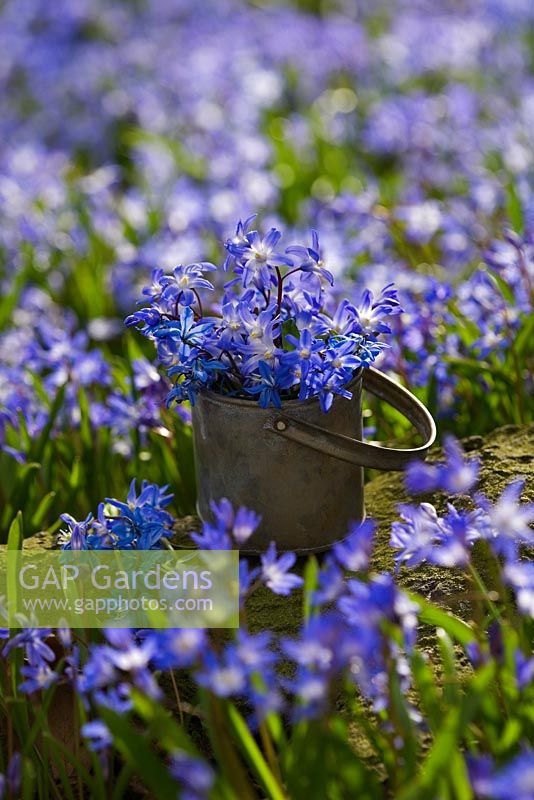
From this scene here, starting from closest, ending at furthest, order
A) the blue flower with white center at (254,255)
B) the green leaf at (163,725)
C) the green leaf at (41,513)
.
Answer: the green leaf at (163,725)
the blue flower with white center at (254,255)
the green leaf at (41,513)

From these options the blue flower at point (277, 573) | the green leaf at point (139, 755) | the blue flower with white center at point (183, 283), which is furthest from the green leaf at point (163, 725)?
the blue flower with white center at point (183, 283)

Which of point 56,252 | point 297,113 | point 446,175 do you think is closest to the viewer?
point 56,252

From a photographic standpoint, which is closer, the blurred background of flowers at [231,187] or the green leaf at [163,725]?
the green leaf at [163,725]

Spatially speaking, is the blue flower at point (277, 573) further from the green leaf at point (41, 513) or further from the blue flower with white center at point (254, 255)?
the green leaf at point (41, 513)

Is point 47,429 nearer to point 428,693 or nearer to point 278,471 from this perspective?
point 278,471

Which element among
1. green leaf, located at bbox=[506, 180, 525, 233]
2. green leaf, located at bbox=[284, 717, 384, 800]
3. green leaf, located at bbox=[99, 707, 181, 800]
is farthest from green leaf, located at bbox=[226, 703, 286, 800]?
green leaf, located at bbox=[506, 180, 525, 233]

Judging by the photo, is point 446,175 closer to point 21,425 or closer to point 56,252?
point 56,252

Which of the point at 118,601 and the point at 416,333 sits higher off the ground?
the point at 416,333

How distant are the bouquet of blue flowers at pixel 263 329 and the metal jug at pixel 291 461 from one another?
0.05 m

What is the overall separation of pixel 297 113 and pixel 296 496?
14.9ft

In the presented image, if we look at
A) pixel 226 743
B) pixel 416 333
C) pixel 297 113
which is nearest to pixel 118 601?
pixel 226 743

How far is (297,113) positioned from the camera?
631 cm

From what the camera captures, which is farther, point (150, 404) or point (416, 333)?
point (416, 333)

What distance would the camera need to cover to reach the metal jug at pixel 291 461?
2.12 metres
